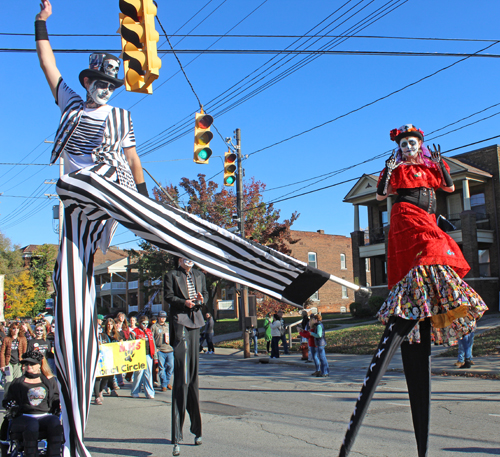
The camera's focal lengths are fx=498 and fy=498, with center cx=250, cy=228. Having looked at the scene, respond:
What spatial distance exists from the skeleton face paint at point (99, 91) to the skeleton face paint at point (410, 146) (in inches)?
81.6

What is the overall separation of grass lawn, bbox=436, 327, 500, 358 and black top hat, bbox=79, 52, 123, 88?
1357 centimetres

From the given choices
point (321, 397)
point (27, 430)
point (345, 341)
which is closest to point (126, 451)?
point (27, 430)

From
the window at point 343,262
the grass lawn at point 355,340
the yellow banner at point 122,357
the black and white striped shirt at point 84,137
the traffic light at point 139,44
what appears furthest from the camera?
the window at point 343,262

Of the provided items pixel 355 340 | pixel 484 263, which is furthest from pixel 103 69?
pixel 484 263

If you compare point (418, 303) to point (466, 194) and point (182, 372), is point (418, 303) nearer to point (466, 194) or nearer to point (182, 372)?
point (182, 372)

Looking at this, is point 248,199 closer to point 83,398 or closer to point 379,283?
point 379,283

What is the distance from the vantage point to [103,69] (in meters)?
3.43

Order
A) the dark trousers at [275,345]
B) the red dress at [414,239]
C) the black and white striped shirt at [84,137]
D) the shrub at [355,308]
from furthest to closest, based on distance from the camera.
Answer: the shrub at [355,308] → the dark trousers at [275,345] → the black and white striped shirt at [84,137] → the red dress at [414,239]

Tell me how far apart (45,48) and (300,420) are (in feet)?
18.7

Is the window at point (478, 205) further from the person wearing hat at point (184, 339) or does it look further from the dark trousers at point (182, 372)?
the dark trousers at point (182, 372)

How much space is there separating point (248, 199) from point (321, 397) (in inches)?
819

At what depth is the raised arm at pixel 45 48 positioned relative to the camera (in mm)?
3410

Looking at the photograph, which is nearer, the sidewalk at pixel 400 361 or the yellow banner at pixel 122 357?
the yellow banner at pixel 122 357

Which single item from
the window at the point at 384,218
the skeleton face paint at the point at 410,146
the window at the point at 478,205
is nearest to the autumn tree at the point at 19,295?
the window at the point at 384,218
